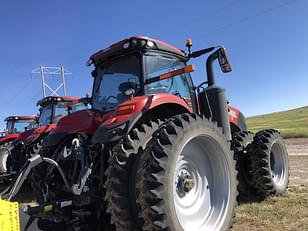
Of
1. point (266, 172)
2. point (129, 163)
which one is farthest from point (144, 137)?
point (266, 172)

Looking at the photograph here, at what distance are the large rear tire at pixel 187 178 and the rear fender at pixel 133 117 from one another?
357 millimetres

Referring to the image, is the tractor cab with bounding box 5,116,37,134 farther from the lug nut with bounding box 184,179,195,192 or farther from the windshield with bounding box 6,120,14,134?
the lug nut with bounding box 184,179,195,192

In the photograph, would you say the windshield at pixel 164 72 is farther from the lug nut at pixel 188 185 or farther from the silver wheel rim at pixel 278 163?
the silver wheel rim at pixel 278 163

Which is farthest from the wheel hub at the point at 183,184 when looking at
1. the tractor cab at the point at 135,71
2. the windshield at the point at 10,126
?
the windshield at the point at 10,126

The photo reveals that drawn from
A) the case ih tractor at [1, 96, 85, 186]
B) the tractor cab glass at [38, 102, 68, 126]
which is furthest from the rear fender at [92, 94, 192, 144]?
the tractor cab glass at [38, 102, 68, 126]

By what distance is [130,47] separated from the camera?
15.4 ft

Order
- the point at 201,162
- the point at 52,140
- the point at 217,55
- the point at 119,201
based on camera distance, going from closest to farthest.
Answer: the point at 119,201
the point at 201,162
the point at 52,140
the point at 217,55

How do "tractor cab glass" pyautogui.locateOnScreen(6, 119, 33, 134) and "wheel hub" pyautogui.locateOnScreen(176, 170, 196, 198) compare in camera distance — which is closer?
"wheel hub" pyautogui.locateOnScreen(176, 170, 196, 198)

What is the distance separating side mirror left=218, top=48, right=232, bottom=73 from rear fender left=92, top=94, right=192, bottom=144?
114cm

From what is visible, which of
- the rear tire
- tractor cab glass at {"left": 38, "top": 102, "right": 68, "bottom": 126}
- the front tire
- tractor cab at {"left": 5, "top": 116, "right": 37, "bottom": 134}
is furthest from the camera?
tractor cab at {"left": 5, "top": 116, "right": 37, "bottom": 134}

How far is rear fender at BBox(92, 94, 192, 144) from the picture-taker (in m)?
3.71

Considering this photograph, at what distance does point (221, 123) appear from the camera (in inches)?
224

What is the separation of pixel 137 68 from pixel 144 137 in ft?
4.54

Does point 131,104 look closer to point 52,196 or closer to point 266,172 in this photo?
point 52,196
